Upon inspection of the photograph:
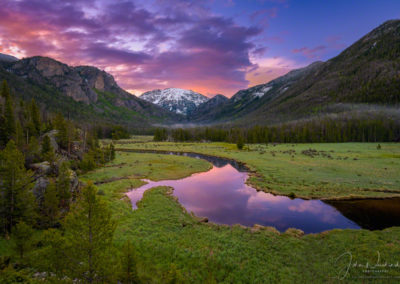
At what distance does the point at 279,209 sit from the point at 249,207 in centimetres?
419

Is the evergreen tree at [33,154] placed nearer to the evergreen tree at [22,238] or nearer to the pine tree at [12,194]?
the pine tree at [12,194]

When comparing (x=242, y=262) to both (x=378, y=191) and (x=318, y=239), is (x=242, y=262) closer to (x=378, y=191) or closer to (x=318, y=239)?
(x=318, y=239)

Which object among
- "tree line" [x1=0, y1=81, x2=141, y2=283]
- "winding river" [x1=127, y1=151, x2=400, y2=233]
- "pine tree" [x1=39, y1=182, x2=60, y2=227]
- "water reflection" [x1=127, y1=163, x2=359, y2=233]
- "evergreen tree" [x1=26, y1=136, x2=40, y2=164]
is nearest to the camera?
"tree line" [x1=0, y1=81, x2=141, y2=283]

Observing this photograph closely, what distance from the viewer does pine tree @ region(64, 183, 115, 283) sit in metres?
10.2

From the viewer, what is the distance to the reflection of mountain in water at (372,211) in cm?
2280

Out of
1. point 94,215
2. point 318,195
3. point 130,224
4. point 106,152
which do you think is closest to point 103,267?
point 94,215

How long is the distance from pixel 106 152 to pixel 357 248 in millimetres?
69456

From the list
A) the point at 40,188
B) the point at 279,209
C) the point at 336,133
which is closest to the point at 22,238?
the point at 40,188

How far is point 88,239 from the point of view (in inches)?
421

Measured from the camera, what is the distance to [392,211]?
2600 centimetres

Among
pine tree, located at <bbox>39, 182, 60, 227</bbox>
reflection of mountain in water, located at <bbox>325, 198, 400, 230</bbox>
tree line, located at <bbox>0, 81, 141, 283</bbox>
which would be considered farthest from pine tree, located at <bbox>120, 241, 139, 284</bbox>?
reflection of mountain in water, located at <bbox>325, 198, 400, 230</bbox>

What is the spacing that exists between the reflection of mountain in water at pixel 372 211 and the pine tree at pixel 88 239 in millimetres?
26778
